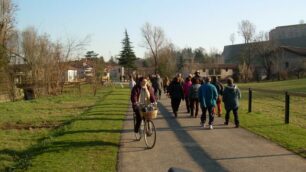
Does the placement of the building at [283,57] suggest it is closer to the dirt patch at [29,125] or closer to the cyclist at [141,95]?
the dirt patch at [29,125]

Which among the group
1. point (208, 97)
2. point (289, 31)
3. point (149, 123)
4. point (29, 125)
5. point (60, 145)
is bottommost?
point (29, 125)

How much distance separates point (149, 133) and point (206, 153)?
5.56ft

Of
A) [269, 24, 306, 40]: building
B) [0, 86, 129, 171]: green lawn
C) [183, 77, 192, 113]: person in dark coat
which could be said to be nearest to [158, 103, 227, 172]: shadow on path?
[0, 86, 129, 171]: green lawn

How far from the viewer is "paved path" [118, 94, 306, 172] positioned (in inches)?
339

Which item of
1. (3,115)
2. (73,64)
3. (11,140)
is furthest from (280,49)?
(11,140)

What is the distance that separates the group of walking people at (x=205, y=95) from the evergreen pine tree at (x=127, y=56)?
86814 mm

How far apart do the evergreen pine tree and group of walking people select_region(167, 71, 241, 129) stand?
86814 millimetres

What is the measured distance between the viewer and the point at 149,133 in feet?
36.1

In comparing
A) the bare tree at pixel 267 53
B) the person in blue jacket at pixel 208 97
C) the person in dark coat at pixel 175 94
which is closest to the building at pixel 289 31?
the bare tree at pixel 267 53

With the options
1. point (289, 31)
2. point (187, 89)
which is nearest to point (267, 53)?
point (289, 31)

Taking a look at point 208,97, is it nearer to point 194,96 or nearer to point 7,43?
point 194,96

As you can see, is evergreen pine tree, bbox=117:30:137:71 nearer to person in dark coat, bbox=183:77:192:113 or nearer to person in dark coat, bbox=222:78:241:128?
person in dark coat, bbox=183:77:192:113

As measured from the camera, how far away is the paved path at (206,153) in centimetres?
861

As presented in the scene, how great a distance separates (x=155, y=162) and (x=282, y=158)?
103 inches
